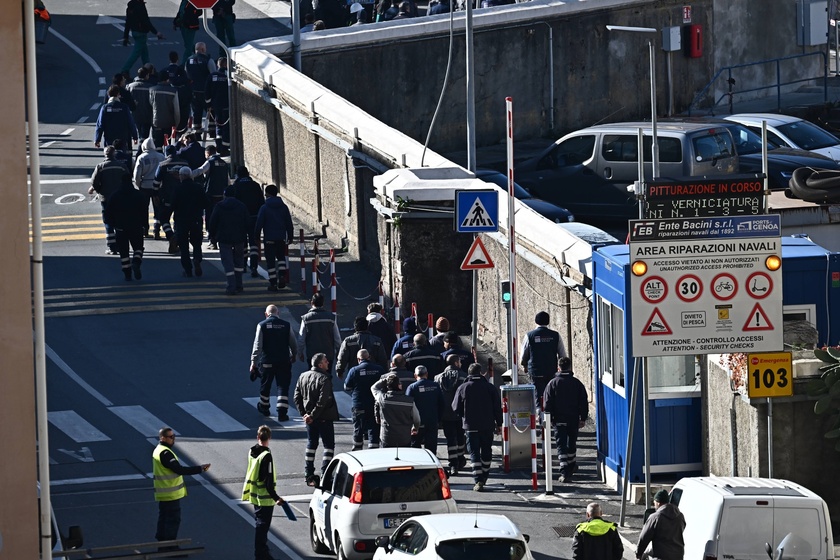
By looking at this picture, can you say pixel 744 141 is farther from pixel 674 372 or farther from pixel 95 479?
pixel 95 479

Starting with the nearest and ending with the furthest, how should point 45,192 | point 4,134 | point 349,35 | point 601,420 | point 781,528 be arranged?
point 4,134, point 781,528, point 601,420, point 45,192, point 349,35

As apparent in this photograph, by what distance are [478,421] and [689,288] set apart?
131 inches

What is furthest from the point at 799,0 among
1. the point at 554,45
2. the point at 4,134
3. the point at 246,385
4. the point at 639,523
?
the point at 4,134

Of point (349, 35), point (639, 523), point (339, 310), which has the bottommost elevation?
point (639, 523)

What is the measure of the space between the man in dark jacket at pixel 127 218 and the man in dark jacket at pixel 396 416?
28.6ft

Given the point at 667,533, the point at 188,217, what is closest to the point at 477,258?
the point at 188,217

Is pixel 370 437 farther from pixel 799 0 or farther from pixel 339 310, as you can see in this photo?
pixel 799 0

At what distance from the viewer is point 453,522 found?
632 inches

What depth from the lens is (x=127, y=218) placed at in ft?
91.5

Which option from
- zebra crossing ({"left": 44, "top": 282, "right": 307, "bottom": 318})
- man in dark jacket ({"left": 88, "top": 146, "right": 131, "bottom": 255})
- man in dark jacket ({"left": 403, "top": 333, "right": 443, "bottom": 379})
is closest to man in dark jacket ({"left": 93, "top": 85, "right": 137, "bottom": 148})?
man in dark jacket ({"left": 88, "top": 146, "right": 131, "bottom": 255})

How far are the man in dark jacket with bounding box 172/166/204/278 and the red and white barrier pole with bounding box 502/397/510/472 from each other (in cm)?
868

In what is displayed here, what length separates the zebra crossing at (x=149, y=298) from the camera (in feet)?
90.0

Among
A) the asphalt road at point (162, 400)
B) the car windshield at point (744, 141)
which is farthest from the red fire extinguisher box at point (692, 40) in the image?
the asphalt road at point (162, 400)

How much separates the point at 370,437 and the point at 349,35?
56.2ft
